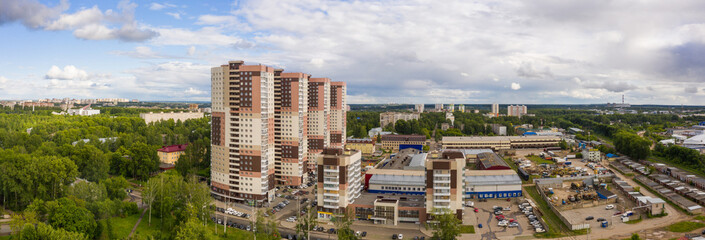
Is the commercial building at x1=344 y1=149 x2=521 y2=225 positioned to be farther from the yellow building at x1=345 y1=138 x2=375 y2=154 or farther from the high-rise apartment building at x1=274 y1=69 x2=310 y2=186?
the yellow building at x1=345 y1=138 x2=375 y2=154

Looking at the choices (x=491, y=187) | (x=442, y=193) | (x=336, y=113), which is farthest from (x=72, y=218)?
(x=491, y=187)

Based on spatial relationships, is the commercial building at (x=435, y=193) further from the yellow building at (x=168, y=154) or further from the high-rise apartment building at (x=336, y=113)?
the yellow building at (x=168, y=154)

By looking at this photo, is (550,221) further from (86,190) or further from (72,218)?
(86,190)

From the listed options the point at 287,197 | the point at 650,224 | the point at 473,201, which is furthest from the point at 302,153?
the point at 650,224

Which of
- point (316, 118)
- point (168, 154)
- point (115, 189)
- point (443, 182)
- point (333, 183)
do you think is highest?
point (316, 118)

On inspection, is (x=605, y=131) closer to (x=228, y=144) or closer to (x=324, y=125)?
(x=324, y=125)

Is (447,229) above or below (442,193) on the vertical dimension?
below
